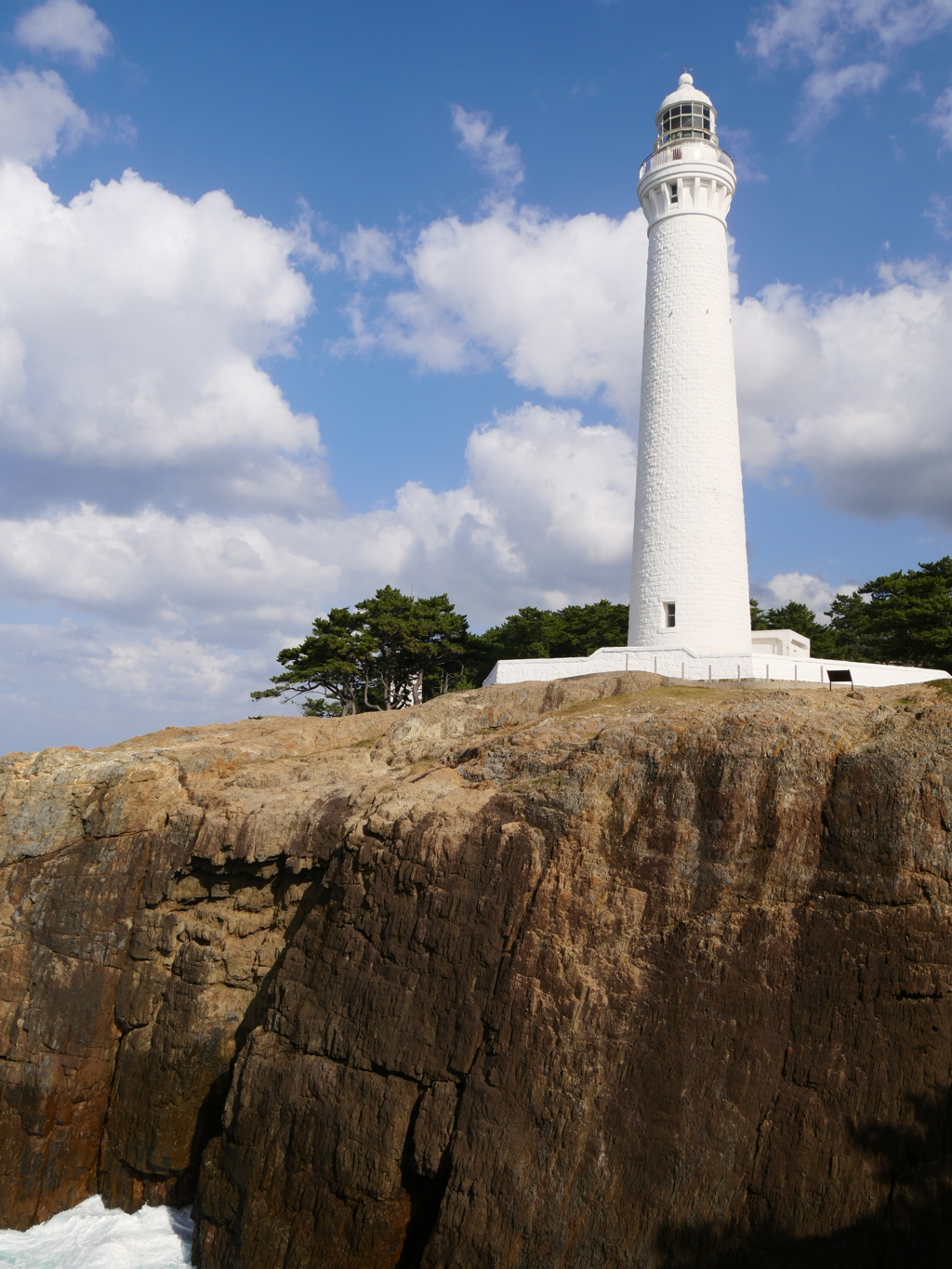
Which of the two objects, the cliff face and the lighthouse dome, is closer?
the cliff face

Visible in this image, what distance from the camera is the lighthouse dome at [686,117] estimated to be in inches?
1319

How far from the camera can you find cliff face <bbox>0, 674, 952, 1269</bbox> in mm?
10352

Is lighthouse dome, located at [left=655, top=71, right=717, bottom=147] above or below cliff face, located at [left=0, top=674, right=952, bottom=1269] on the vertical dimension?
above

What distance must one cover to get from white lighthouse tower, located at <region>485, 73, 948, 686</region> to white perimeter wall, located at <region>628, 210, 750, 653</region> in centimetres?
3

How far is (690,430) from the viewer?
103ft

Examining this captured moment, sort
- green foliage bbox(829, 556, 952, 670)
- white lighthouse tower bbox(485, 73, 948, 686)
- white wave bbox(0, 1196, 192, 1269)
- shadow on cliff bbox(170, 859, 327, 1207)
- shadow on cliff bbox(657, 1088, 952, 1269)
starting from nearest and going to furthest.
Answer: shadow on cliff bbox(657, 1088, 952, 1269), white wave bbox(0, 1196, 192, 1269), shadow on cliff bbox(170, 859, 327, 1207), white lighthouse tower bbox(485, 73, 948, 686), green foliage bbox(829, 556, 952, 670)

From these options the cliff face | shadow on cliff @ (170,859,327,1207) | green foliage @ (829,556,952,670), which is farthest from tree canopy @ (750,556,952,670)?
shadow on cliff @ (170,859,327,1207)

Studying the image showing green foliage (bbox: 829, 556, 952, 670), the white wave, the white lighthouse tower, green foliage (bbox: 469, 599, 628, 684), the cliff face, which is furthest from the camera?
green foliage (bbox: 469, 599, 628, 684)

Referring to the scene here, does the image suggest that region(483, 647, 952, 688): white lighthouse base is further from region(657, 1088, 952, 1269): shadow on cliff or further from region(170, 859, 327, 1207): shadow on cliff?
region(657, 1088, 952, 1269): shadow on cliff

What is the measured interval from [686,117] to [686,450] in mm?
13398

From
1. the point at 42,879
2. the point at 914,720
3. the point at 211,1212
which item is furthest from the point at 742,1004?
the point at 42,879

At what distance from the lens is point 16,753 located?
2005 cm

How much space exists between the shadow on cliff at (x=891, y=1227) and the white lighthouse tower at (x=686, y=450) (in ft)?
67.8

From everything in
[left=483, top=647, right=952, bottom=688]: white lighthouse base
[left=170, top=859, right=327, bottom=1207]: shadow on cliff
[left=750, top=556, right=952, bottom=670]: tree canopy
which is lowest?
[left=170, top=859, right=327, bottom=1207]: shadow on cliff
